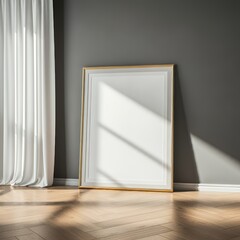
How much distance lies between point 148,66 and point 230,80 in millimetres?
951

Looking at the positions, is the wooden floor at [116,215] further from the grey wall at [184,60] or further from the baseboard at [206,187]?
the grey wall at [184,60]

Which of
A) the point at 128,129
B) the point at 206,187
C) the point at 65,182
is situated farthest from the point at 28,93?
the point at 206,187

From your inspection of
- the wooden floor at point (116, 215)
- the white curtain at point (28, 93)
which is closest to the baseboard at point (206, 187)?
the wooden floor at point (116, 215)

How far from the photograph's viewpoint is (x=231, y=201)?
3.36 metres

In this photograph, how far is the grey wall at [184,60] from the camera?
394cm

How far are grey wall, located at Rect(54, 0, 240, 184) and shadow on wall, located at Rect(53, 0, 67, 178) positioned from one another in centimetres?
1

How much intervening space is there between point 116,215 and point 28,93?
82.7 inches

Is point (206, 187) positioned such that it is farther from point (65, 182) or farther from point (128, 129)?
point (65, 182)

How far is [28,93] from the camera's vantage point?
13.8 ft

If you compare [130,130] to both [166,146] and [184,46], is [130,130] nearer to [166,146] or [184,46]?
[166,146]

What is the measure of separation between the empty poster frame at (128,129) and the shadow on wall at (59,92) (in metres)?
0.31

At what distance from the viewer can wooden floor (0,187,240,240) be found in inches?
89.8

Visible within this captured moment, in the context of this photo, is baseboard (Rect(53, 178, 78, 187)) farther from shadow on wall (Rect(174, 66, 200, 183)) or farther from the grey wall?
shadow on wall (Rect(174, 66, 200, 183))

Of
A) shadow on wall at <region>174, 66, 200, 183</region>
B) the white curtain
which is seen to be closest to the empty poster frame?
shadow on wall at <region>174, 66, 200, 183</region>
